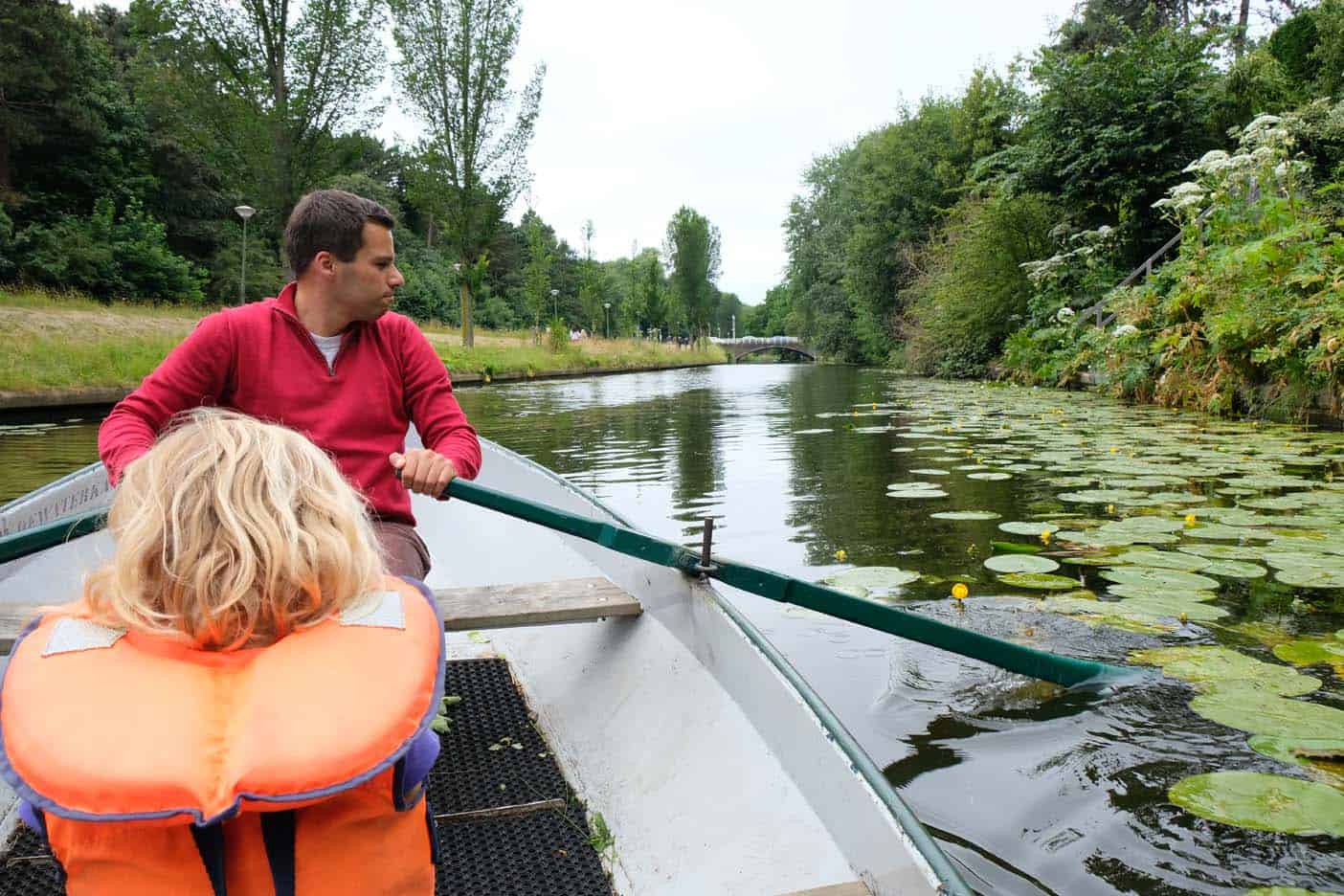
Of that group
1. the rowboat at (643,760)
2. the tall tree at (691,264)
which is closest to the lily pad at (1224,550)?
the rowboat at (643,760)

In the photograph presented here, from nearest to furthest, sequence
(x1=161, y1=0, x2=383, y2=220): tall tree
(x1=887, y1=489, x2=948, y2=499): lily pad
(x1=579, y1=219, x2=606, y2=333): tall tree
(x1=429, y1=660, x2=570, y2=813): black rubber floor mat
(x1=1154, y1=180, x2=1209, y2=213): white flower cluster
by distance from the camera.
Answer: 1. (x1=429, y1=660, x2=570, y2=813): black rubber floor mat
2. (x1=887, y1=489, x2=948, y2=499): lily pad
3. (x1=1154, y1=180, x2=1209, y2=213): white flower cluster
4. (x1=161, y1=0, x2=383, y2=220): tall tree
5. (x1=579, y1=219, x2=606, y2=333): tall tree

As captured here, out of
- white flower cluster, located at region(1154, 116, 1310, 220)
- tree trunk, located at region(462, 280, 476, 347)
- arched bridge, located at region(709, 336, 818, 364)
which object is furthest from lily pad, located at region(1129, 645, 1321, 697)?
arched bridge, located at region(709, 336, 818, 364)

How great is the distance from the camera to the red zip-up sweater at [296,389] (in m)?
1.75

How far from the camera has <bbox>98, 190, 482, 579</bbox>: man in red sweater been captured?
5.75ft

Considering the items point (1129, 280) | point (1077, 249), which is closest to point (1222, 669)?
point (1129, 280)

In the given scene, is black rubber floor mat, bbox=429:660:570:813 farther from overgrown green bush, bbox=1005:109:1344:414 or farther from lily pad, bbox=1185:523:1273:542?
overgrown green bush, bbox=1005:109:1344:414

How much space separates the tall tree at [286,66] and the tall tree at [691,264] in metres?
37.1

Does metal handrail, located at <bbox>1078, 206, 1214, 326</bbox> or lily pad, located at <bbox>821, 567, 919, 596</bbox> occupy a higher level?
metal handrail, located at <bbox>1078, 206, 1214, 326</bbox>

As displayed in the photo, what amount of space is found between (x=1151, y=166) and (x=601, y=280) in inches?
1084

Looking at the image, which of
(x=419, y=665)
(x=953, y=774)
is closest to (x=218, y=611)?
(x=419, y=665)

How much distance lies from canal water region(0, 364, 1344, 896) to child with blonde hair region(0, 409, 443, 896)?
3.52ft

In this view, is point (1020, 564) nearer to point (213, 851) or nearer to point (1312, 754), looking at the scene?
point (1312, 754)

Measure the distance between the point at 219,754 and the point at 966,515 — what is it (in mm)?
3649

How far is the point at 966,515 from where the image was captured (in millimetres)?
3965
